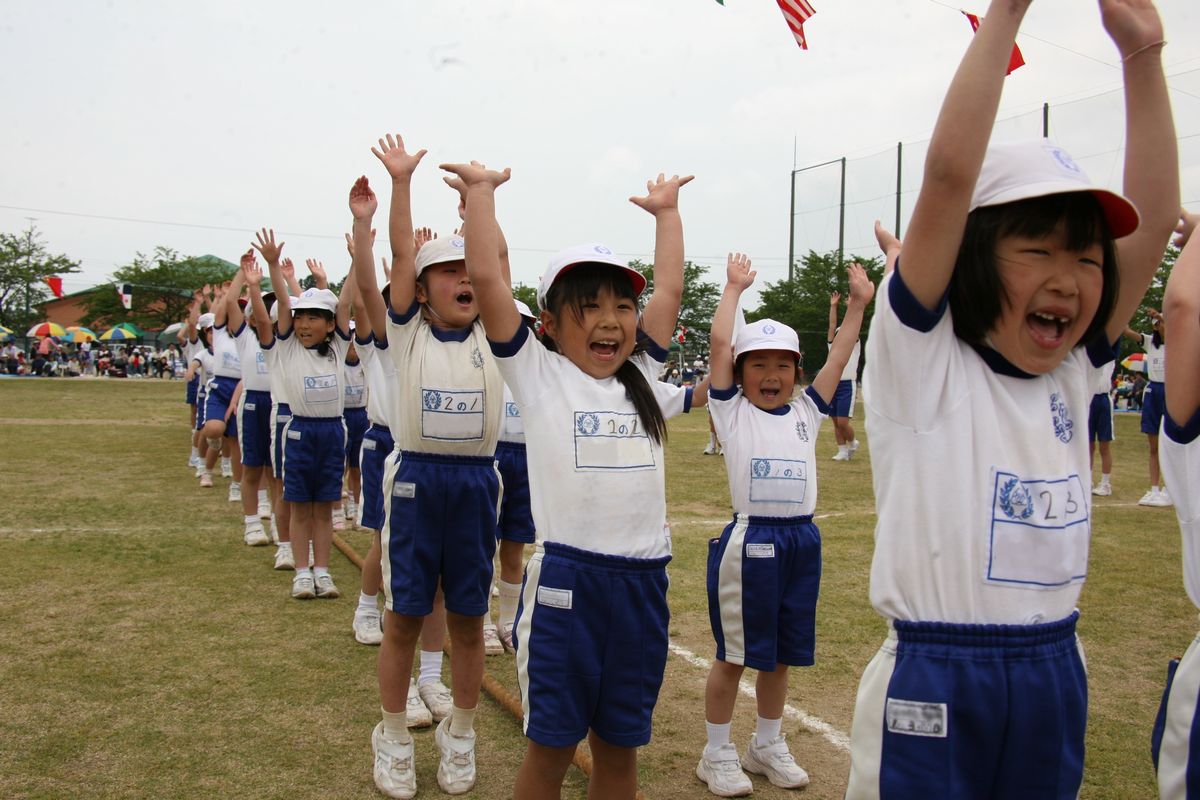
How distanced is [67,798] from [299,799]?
0.89 meters

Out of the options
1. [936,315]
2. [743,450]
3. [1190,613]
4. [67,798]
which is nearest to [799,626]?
[743,450]

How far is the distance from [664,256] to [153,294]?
73129mm

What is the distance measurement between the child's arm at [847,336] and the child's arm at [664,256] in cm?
88

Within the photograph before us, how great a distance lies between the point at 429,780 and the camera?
4125mm

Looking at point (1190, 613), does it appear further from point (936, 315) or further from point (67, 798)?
point (67, 798)

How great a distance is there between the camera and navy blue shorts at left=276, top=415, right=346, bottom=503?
6.90m

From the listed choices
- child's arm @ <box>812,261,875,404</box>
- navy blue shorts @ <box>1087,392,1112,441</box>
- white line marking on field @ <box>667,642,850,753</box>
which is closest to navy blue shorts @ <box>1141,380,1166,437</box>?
navy blue shorts @ <box>1087,392,1112,441</box>

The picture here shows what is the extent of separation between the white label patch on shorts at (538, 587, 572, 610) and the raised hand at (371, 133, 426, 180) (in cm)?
189

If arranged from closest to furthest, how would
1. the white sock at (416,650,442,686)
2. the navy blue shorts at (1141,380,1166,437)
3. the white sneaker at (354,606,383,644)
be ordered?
1. the white sock at (416,650,442,686)
2. the white sneaker at (354,606,383,644)
3. the navy blue shorts at (1141,380,1166,437)

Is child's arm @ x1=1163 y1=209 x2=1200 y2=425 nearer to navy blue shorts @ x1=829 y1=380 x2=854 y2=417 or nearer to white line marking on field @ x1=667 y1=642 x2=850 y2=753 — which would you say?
white line marking on field @ x1=667 y1=642 x2=850 y2=753

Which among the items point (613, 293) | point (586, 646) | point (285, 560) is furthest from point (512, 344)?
point (285, 560)

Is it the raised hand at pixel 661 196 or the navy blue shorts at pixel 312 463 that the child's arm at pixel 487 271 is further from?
the navy blue shorts at pixel 312 463

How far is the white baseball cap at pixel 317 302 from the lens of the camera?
707cm

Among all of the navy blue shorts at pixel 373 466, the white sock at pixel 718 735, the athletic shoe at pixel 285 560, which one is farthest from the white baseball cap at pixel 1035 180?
the athletic shoe at pixel 285 560
